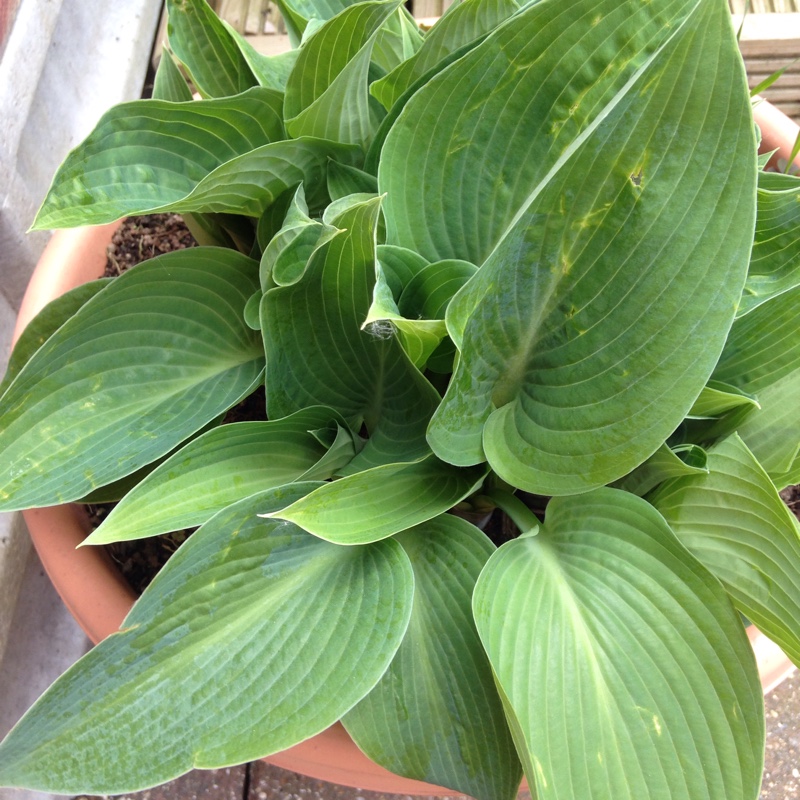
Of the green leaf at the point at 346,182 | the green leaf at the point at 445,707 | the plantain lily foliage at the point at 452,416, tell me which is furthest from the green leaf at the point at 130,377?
the green leaf at the point at 445,707

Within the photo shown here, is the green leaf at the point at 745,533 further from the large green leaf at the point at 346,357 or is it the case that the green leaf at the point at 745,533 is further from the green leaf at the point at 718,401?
the large green leaf at the point at 346,357

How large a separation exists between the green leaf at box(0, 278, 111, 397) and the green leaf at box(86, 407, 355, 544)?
229 millimetres

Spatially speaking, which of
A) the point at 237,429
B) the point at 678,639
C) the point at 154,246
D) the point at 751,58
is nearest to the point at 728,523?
the point at 678,639

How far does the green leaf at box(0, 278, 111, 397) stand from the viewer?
2.13 ft

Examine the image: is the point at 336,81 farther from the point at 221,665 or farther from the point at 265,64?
the point at 221,665

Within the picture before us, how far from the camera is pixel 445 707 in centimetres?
50

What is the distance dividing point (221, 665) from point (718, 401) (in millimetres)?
416

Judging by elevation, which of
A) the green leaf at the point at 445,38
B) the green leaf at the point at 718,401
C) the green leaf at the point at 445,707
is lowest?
the green leaf at the point at 445,707

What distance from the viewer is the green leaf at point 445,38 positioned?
23.5 inches

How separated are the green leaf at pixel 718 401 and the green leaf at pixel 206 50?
1.67ft

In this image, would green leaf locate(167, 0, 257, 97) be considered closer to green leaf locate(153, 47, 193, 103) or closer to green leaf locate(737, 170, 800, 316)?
green leaf locate(153, 47, 193, 103)

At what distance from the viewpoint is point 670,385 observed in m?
0.41

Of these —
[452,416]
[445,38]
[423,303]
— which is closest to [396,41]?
[445,38]

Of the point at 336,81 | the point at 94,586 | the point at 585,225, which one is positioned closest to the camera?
the point at 585,225
